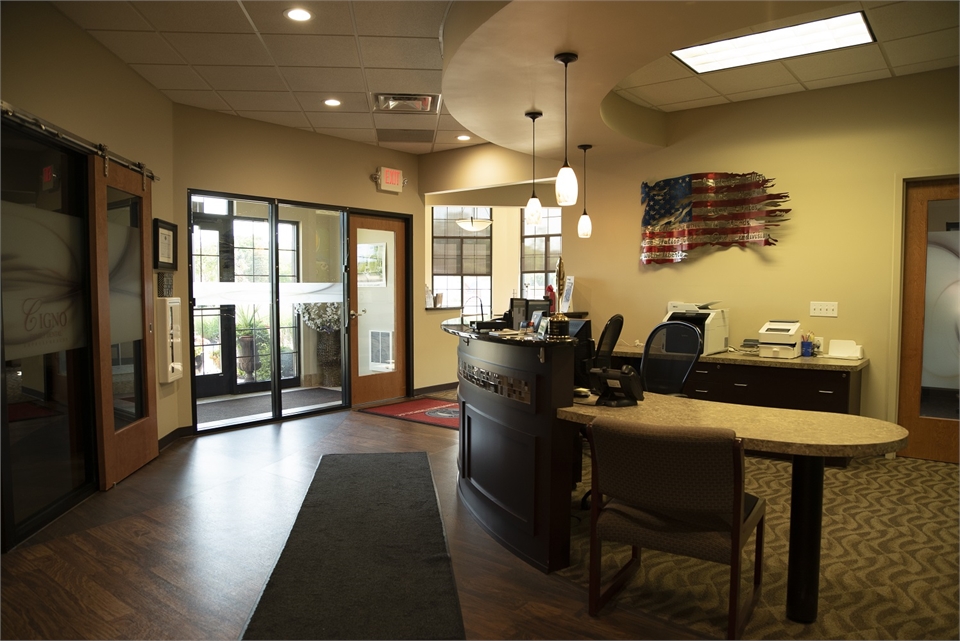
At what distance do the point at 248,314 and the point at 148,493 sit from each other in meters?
2.38

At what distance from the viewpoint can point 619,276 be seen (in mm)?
5852

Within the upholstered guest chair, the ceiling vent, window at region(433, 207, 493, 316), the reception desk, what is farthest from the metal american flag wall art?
window at region(433, 207, 493, 316)

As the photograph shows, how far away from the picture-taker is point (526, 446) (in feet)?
9.34

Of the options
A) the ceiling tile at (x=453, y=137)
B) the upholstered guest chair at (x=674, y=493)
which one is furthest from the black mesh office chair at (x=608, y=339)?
the ceiling tile at (x=453, y=137)

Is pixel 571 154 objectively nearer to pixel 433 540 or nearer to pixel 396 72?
pixel 396 72

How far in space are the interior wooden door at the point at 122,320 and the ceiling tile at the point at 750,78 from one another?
14.3 feet

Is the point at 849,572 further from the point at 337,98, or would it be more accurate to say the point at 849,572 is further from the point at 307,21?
the point at 337,98

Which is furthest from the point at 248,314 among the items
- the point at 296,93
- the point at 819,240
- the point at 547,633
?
the point at 819,240

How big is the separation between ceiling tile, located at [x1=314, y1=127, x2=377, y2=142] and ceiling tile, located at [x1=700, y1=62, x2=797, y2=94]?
3.26 m

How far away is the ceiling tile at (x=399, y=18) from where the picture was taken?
131 inches

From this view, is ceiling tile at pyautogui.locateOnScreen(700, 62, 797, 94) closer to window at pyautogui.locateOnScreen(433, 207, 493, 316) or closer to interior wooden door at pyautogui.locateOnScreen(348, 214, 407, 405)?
interior wooden door at pyautogui.locateOnScreen(348, 214, 407, 405)

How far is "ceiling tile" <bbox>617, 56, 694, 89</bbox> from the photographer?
423cm

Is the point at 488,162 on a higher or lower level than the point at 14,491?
higher

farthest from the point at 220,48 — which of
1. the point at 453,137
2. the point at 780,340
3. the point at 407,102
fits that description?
the point at 780,340
